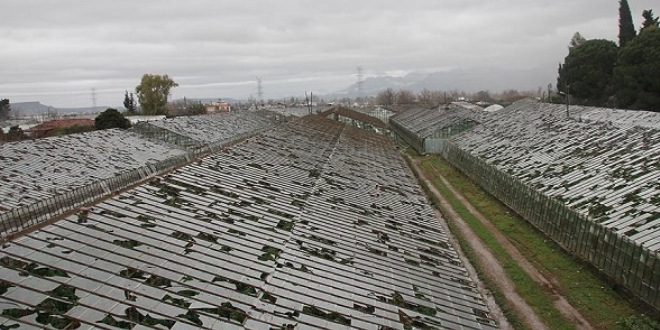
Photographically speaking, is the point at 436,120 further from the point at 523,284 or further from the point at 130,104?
the point at 130,104

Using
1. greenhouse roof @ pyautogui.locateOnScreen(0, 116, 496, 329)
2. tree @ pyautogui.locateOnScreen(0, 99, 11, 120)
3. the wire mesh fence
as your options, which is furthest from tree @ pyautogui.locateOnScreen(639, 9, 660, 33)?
tree @ pyautogui.locateOnScreen(0, 99, 11, 120)

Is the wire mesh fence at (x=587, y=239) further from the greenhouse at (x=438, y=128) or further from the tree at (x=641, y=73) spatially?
the tree at (x=641, y=73)

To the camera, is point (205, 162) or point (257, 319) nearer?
point (257, 319)

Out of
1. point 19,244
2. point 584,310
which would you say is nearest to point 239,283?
point 19,244

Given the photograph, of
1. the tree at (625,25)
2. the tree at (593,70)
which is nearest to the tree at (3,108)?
the tree at (593,70)

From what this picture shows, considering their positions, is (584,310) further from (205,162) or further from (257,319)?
(205,162)
